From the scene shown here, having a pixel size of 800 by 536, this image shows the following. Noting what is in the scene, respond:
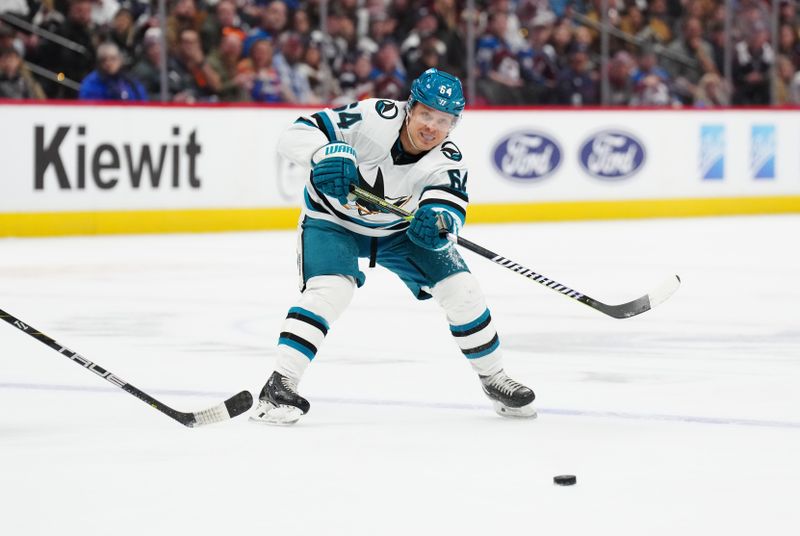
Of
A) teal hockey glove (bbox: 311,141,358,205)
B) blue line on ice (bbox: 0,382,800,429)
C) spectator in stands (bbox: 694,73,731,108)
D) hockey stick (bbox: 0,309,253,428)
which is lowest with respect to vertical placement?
spectator in stands (bbox: 694,73,731,108)

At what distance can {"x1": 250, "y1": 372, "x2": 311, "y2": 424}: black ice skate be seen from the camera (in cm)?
386

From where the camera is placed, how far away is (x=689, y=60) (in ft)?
40.5

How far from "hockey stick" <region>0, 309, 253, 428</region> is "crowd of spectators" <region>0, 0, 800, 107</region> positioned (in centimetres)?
566

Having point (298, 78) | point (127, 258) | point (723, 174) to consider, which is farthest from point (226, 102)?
point (723, 174)

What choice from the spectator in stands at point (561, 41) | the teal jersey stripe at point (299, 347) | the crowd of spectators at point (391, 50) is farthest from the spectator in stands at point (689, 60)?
the teal jersey stripe at point (299, 347)

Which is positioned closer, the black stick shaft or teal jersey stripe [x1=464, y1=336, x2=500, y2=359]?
the black stick shaft

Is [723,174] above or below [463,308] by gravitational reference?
below

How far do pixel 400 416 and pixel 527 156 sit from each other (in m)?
7.88

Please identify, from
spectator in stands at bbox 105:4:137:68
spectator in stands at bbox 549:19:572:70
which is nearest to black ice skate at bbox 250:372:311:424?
spectator in stands at bbox 105:4:137:68

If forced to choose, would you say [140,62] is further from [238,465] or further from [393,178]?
[238,465]

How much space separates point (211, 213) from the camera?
10.5m

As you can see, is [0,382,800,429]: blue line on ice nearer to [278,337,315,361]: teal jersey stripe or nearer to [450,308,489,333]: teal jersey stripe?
[450,308,489,333]: teal jersey stripe

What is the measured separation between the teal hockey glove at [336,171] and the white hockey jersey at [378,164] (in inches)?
5.2

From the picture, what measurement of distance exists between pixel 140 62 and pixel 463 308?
625 centimetres
